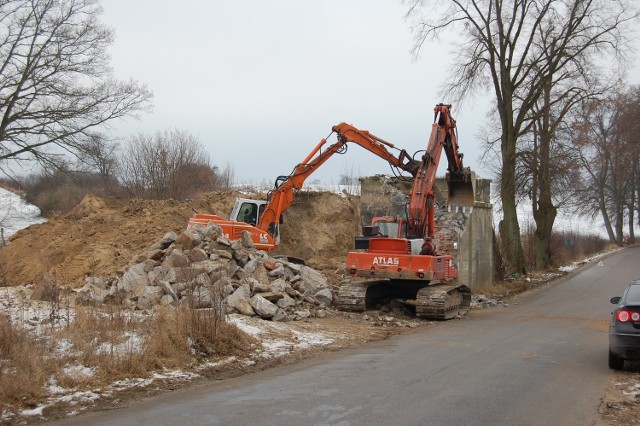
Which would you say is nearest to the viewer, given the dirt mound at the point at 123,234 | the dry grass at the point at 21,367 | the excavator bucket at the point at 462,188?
the dry grass at the point at 21,367

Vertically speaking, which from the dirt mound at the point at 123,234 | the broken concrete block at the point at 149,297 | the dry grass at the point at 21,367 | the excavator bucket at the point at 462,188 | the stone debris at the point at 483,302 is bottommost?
the stone debris at the point at 483,302

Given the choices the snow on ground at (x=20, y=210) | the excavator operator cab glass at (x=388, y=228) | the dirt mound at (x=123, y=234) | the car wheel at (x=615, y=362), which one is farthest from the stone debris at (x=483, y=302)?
the snow on ground at (x=20, y=210)

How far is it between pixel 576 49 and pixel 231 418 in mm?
30645

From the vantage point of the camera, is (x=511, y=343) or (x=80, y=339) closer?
(x=80, y=339)

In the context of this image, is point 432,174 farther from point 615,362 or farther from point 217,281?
point 615,362

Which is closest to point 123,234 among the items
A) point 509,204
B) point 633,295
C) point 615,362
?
point 615,362

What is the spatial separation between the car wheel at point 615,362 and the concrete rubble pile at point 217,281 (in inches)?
271

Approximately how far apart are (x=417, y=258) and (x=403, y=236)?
1.80 m

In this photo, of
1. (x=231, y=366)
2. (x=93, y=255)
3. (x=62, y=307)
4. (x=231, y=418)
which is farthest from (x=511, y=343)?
(x=93, y=255)

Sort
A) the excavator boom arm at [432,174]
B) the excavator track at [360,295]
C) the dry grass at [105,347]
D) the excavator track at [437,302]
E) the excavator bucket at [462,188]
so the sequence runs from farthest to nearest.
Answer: the excavator bucket at [462,188] → the excavator boom arm at [432,174] → the excavator track at [360,295] → the excavator track at [437,302] → the dry grass at [105,347]

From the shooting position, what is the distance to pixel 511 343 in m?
13.0

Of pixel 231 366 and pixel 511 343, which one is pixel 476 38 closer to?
pixel 511 343

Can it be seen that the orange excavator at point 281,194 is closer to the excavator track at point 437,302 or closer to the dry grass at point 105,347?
the excavator track at point 437,302

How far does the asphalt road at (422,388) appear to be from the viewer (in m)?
7.14
